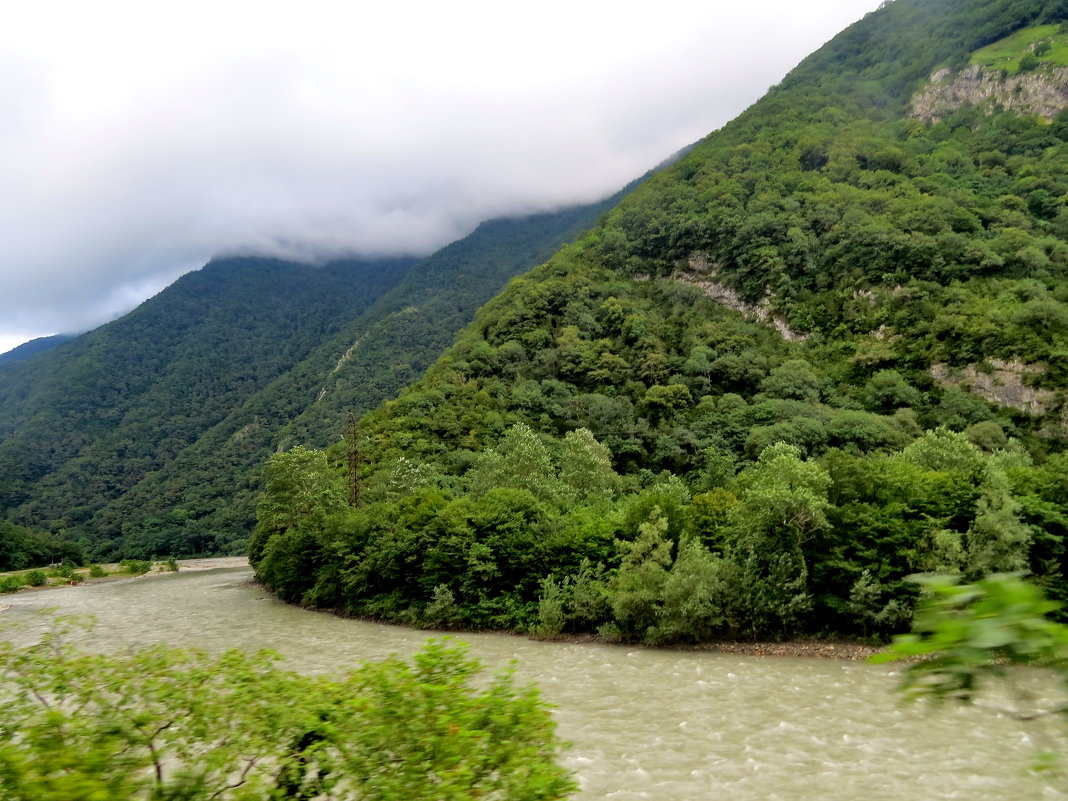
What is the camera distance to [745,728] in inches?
760

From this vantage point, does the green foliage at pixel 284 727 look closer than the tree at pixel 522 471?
Yes

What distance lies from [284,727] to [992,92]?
133m

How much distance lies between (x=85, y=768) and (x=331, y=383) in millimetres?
176698

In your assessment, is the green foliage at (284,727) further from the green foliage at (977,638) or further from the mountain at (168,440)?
the mountain at (168,440)

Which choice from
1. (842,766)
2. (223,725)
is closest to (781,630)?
(842,766)

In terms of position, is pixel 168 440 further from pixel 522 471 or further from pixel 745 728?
pixel 745 728

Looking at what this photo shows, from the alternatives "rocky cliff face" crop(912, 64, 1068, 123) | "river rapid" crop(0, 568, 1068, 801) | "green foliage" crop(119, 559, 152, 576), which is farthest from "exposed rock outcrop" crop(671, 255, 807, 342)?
"green foliage" crop(119, 559, 152, 576)

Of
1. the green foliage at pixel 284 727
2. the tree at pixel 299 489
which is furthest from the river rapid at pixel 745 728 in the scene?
the tree at pixel 299 489

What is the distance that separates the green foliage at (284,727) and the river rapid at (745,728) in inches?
131

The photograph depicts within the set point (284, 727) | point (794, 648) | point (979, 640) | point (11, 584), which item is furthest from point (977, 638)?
point (11, 584)

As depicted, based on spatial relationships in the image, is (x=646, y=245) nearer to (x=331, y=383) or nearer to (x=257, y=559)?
(x=257, y=559)

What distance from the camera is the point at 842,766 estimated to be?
1633 centimetres

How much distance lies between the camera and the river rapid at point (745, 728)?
15.2 metres

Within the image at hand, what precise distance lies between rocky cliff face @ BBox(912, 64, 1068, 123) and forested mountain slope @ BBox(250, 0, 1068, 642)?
2.45m
